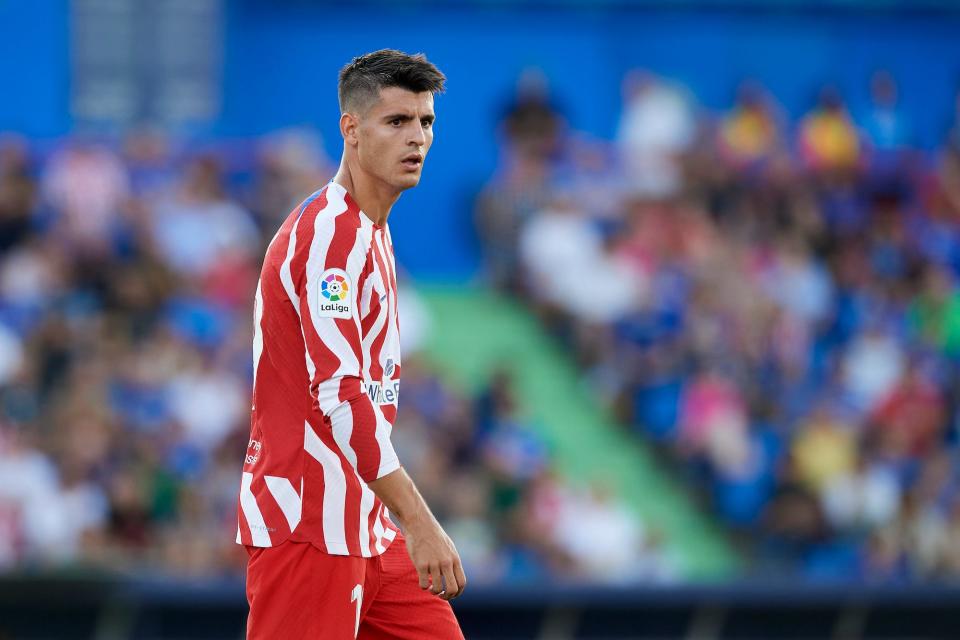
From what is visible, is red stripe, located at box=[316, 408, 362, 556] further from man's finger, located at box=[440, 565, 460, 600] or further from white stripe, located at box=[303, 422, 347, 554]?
man's finger, located at box=[440, 565, 460, 600]

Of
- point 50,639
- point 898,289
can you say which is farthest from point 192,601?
point 898,289

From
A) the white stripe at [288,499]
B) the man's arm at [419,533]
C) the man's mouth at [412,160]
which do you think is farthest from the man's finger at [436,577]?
the man's mouth at [412,160]

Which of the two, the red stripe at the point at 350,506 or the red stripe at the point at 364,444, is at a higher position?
the red stripe at the point at 364,444

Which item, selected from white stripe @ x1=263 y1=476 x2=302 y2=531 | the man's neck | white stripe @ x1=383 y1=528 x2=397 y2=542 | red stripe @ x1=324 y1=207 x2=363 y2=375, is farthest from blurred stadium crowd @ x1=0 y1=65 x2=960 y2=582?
red stripe @ x1=324 y1=207 x2=363 y2=375

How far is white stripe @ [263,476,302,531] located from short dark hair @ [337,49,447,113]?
1.03 meters

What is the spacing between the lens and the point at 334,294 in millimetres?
4355

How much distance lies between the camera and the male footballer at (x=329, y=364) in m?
4.37

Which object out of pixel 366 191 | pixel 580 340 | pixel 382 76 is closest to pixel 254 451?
pixel 366 191

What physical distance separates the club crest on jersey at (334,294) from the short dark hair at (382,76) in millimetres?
483

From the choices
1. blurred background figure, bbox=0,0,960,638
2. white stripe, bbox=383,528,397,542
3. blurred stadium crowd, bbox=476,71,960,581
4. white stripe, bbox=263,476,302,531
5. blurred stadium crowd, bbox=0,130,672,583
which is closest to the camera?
white stripe, bbox=263,476,302,531

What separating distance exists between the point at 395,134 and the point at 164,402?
7.13 metres

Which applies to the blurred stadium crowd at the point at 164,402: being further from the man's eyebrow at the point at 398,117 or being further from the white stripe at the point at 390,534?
the man's eyebrow at the point at 398,117

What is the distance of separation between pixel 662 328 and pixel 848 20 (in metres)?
6.40

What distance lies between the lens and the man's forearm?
14.0ft
